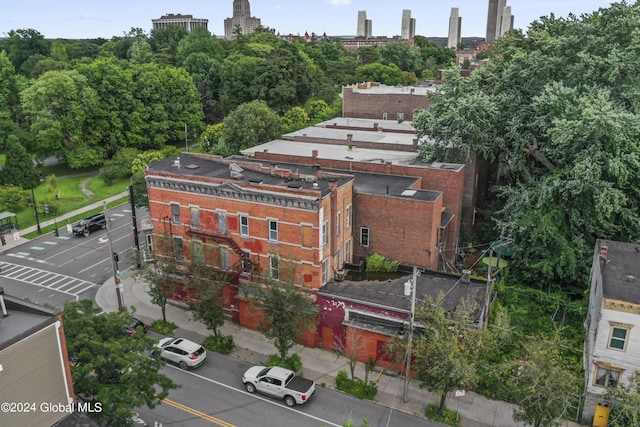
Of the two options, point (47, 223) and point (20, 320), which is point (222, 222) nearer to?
point (20, 320)

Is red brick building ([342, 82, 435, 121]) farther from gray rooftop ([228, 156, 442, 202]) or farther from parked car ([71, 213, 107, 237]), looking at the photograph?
parked car ([71, 213, 107, 237])

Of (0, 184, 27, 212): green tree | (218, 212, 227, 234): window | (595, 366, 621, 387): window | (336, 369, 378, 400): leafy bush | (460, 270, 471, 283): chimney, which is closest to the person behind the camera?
(595, 366, 621, 387): window

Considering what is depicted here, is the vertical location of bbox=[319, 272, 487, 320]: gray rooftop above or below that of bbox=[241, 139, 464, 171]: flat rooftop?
below

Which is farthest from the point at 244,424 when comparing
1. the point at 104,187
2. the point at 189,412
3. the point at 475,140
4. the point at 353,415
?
the point at 104,187

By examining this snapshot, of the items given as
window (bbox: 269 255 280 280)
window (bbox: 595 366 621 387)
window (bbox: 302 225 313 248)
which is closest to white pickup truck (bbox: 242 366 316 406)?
window (bbox: 269 255 280 280)

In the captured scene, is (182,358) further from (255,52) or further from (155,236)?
(255,52)

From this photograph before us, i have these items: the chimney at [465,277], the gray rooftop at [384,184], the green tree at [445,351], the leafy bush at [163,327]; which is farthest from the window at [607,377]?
the leafy bush at [163,327]

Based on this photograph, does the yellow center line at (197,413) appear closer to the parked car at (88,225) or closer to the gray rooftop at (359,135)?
the parked car at (88,225)
